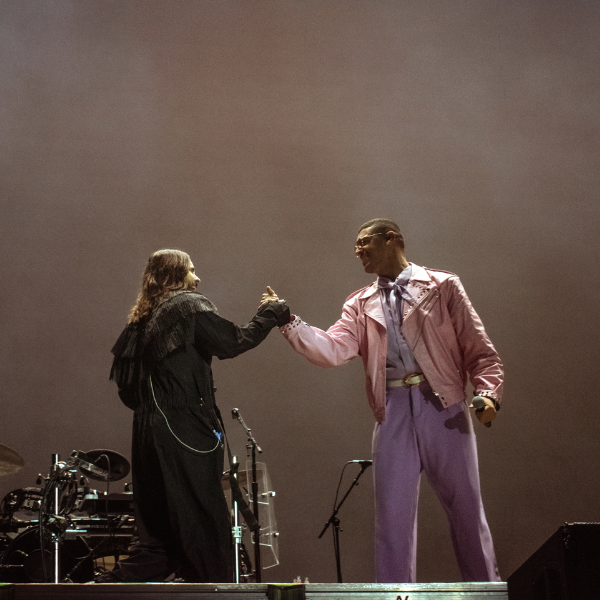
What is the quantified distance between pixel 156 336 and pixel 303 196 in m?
3.37

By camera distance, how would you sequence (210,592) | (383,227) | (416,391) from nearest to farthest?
(210,592) < (416,391) < (383,227)

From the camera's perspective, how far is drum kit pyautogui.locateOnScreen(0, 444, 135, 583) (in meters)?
4.50

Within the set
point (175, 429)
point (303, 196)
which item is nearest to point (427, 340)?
point (175, 429)

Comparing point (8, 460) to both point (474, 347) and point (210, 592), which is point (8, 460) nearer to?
point (210, 592)

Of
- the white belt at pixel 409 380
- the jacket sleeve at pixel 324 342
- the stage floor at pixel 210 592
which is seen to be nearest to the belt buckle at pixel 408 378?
the white belt at pixel 409 380

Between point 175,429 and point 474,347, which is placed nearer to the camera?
point 175,429

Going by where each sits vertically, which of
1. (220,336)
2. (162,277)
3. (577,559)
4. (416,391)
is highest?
(162,277)

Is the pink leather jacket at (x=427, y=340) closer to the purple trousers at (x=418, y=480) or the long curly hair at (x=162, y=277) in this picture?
the purple trousers at (x=418, y=480)

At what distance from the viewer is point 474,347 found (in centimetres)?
300

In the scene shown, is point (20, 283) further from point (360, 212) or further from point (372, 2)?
point (372, 2)

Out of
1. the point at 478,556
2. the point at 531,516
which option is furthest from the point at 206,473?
the point at 531,516

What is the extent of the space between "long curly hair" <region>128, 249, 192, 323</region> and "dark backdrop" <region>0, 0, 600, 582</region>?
8.87 feet

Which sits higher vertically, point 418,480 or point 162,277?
point 162,277

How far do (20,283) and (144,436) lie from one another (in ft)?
11.6
